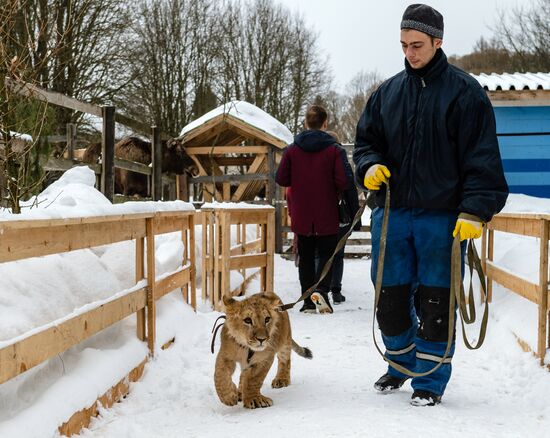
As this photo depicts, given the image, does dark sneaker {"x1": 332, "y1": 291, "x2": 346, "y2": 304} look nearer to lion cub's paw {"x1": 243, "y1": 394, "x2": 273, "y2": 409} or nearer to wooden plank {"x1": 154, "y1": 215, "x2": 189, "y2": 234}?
wooden plank {"x1": 154, "y1": 215, "x2": 189, "y2": 234}

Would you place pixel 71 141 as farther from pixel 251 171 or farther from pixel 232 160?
pixel 251 171

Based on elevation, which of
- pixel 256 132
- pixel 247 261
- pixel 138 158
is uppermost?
pixel 256 132

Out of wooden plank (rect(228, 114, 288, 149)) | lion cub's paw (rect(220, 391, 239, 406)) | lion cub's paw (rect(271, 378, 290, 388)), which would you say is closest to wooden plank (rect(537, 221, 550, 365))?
lion cub's paw (rect(271, 378, 290, 388))

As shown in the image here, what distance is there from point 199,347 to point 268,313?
5.37 feet

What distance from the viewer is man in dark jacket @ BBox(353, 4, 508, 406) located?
3.54 metres

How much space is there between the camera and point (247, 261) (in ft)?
24.5

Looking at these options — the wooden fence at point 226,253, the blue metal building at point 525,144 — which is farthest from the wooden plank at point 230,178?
the wooden fence at point 226,253

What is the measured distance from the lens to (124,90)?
22469mm

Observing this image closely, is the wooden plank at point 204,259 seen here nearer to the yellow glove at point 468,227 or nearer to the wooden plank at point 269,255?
the wooden plank at point 269,255

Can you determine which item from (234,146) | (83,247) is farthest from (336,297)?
(234,146)

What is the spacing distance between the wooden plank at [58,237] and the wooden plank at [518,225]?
295 cm

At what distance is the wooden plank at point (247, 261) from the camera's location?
7.17m

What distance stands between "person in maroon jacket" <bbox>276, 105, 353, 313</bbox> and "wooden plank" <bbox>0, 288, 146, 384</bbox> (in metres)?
3.09

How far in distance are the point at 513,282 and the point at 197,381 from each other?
2.86 metres
